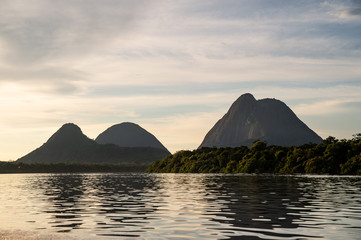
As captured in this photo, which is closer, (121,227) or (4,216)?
(121,227)

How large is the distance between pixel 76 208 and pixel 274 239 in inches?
928

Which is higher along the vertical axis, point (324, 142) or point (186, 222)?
point (324, 142)

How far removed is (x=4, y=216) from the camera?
35844 mm

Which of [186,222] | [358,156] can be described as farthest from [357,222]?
[358,156]

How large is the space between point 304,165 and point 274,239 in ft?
526

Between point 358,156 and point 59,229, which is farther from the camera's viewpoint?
point 358,156

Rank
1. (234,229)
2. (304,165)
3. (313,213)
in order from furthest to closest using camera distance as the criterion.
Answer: (304,165)
(313,213)
(234,229)

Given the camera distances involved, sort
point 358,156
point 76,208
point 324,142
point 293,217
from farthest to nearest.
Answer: point 324,142 < point 358,156 < point 76,208 < point 293,217

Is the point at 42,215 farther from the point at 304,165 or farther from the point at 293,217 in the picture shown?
the point at 304,165

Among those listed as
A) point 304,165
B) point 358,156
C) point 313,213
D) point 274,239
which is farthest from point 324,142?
point 274,239

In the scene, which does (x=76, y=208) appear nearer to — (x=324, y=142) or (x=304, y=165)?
(x=304, y=165)

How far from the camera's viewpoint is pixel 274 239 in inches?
929

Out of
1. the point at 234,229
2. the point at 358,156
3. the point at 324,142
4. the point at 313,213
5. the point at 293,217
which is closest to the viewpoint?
the point at 234,229

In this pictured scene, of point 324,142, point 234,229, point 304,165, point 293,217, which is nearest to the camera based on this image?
point 234,229
